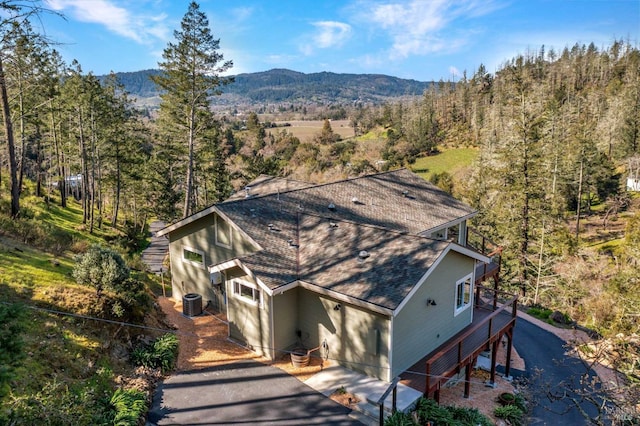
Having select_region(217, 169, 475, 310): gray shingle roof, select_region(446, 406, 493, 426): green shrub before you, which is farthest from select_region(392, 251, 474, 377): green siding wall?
select_region(446, 406, 493, 426): green shrub

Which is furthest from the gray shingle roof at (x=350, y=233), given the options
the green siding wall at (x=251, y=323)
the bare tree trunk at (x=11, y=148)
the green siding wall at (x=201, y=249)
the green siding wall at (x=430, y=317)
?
the bare tree trunk at (x=11, y=148)

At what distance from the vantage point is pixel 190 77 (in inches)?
1018

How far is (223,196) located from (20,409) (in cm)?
3332

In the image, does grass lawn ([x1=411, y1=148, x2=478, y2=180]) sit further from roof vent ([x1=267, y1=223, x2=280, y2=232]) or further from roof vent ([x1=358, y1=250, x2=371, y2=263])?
roof vent ([x1=358, y1=250, x2=371, y2=263])

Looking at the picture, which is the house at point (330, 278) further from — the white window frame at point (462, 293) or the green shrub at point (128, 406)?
the green shrub at point (128, 406)

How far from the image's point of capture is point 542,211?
25.4 metres

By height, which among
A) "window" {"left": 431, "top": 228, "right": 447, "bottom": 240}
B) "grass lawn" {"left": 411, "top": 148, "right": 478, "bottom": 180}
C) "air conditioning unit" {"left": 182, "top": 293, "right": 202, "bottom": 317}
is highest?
"grass lawn" {"left": 411, "top": 148, "right": 478, "bottom": 180}

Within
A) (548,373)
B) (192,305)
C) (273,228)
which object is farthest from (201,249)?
(548,373)

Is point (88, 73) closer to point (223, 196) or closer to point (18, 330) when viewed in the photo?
point (223, 196)

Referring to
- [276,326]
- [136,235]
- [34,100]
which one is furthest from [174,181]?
[276,326]

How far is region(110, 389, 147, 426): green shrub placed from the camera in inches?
369

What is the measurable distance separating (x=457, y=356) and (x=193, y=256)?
11.3m

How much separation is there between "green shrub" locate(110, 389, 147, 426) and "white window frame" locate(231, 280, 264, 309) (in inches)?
165

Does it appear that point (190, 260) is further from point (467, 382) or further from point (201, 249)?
point (467, 382)
